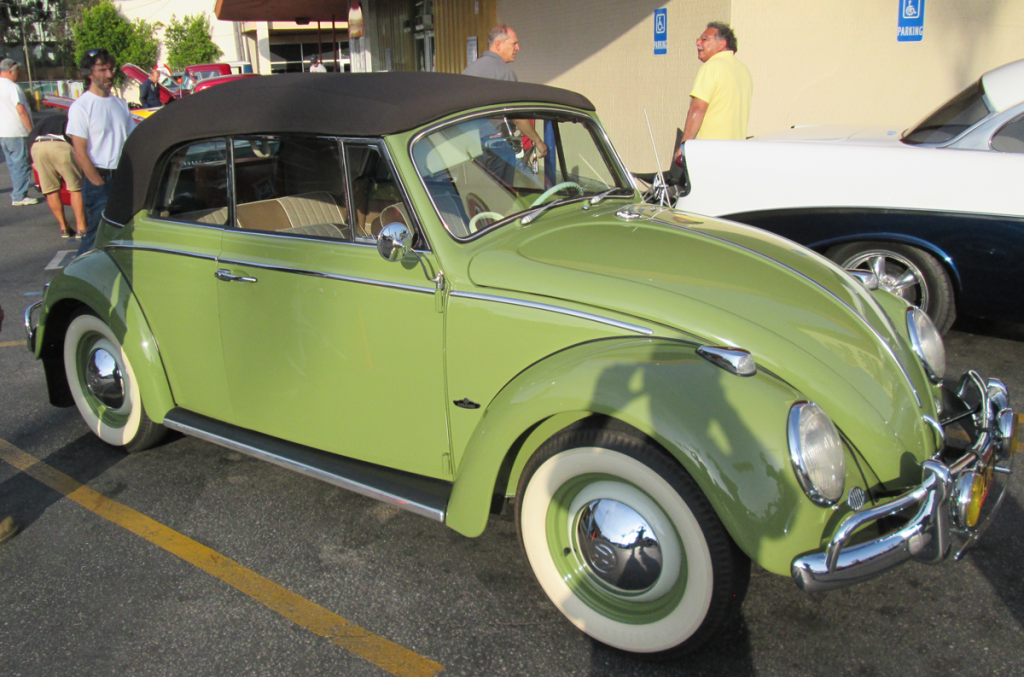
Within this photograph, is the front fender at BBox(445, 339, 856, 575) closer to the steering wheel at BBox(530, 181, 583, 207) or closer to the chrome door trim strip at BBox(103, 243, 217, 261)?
the steering wheel at BBox(530, 181, 583, 207)

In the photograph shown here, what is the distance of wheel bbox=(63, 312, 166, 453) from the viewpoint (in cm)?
367

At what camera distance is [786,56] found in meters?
8.64

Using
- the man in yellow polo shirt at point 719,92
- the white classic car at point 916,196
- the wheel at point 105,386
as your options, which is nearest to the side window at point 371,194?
the wheel at point 105,386

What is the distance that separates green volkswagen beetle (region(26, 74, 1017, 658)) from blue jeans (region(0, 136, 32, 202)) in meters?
8.00

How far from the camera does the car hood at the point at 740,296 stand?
2.32 m

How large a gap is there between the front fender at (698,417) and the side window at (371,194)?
86cm

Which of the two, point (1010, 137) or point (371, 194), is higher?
point (1010, 137)

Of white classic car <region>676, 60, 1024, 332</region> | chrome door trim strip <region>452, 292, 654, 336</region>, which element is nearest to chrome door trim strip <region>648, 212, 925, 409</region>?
chrome door trim strip <region>452, 292, 654, 336</region>

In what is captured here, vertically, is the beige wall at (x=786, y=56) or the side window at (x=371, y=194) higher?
the beige wall at (x=786, y=56)

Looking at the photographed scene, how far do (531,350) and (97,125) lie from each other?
5410 millimetres

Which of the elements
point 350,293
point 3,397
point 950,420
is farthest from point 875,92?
point 3,397

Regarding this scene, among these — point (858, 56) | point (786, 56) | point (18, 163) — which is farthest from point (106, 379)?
point (858, 56)

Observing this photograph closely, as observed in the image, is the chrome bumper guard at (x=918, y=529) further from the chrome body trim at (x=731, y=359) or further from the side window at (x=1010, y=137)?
the side window at (x=1010, y=137)

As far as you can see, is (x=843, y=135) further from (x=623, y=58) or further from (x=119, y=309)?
(x=623, y=58)
